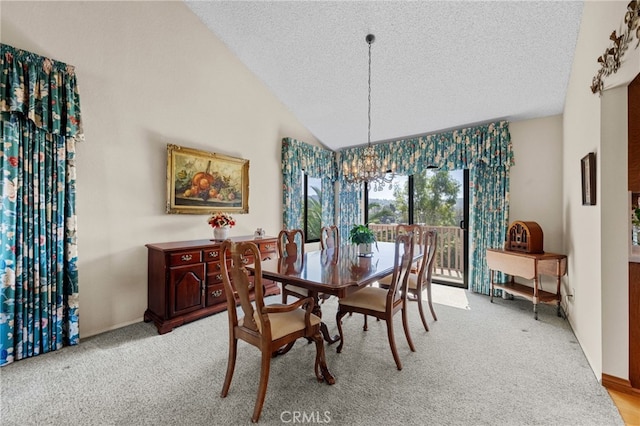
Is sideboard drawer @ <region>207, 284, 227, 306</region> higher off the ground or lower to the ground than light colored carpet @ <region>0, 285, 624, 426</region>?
higher

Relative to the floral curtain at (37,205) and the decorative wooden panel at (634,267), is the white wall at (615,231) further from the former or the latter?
the floral curtain at (37,205)

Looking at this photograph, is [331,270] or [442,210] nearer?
[331,270]

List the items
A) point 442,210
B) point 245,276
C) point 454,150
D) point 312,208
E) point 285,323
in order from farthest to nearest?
1. point 312,208
2. point 442,210
3. point 454,150
4. point 285,323
5. point 245,276

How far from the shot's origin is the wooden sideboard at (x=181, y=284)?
9.07 ft

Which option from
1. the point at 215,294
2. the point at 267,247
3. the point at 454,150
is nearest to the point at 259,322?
the point at 215,294

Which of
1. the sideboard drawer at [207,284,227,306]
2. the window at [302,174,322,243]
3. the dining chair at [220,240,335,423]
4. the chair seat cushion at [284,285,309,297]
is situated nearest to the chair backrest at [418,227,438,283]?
the chair seat cushion at [284,285,309,297]

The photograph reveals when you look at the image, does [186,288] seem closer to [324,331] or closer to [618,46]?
[324,331]

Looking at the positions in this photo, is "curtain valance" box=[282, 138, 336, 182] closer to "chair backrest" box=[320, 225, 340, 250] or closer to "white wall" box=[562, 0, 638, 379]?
"chair backrest" box=[320, 225, 340, 250]

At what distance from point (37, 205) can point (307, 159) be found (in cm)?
360

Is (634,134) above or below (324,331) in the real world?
above

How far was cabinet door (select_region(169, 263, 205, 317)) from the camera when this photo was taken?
2.79 metres

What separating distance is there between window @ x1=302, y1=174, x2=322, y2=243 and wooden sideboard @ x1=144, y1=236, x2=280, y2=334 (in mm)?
2368

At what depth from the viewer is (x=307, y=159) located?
4.98 m

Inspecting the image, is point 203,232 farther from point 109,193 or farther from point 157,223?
point 109,193
